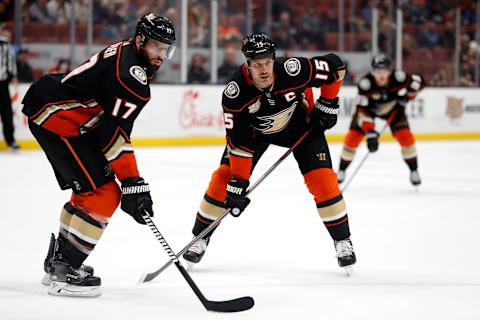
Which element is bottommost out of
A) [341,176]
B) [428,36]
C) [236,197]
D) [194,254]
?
[341,176]

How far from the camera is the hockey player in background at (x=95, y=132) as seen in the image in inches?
113

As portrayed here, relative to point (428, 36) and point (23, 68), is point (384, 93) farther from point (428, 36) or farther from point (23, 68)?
point (428, 36)

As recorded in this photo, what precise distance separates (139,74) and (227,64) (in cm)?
791

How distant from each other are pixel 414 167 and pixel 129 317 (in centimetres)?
426

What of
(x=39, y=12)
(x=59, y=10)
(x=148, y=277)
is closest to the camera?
(x=148, y=277)

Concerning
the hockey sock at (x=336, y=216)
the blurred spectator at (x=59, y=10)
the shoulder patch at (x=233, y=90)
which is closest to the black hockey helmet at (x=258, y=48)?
the shoulder patch at (x=233, y=90)

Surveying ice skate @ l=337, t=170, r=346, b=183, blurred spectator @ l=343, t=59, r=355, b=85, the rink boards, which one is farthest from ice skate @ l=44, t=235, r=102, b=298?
blurred spectator @ l=343, t=59, r=355, b=85

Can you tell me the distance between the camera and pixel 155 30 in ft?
9.66

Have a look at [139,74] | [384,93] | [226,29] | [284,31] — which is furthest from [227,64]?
[139,74]

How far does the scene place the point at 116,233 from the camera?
178 inches

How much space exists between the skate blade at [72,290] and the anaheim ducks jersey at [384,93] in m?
4.09

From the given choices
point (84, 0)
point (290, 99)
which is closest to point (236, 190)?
point (290, 99)

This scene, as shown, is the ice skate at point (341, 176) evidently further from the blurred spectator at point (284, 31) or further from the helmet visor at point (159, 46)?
the blurred spectator at point (284, 31)

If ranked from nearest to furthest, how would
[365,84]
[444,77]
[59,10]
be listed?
[365,84]
[59,10]
[444,77]
